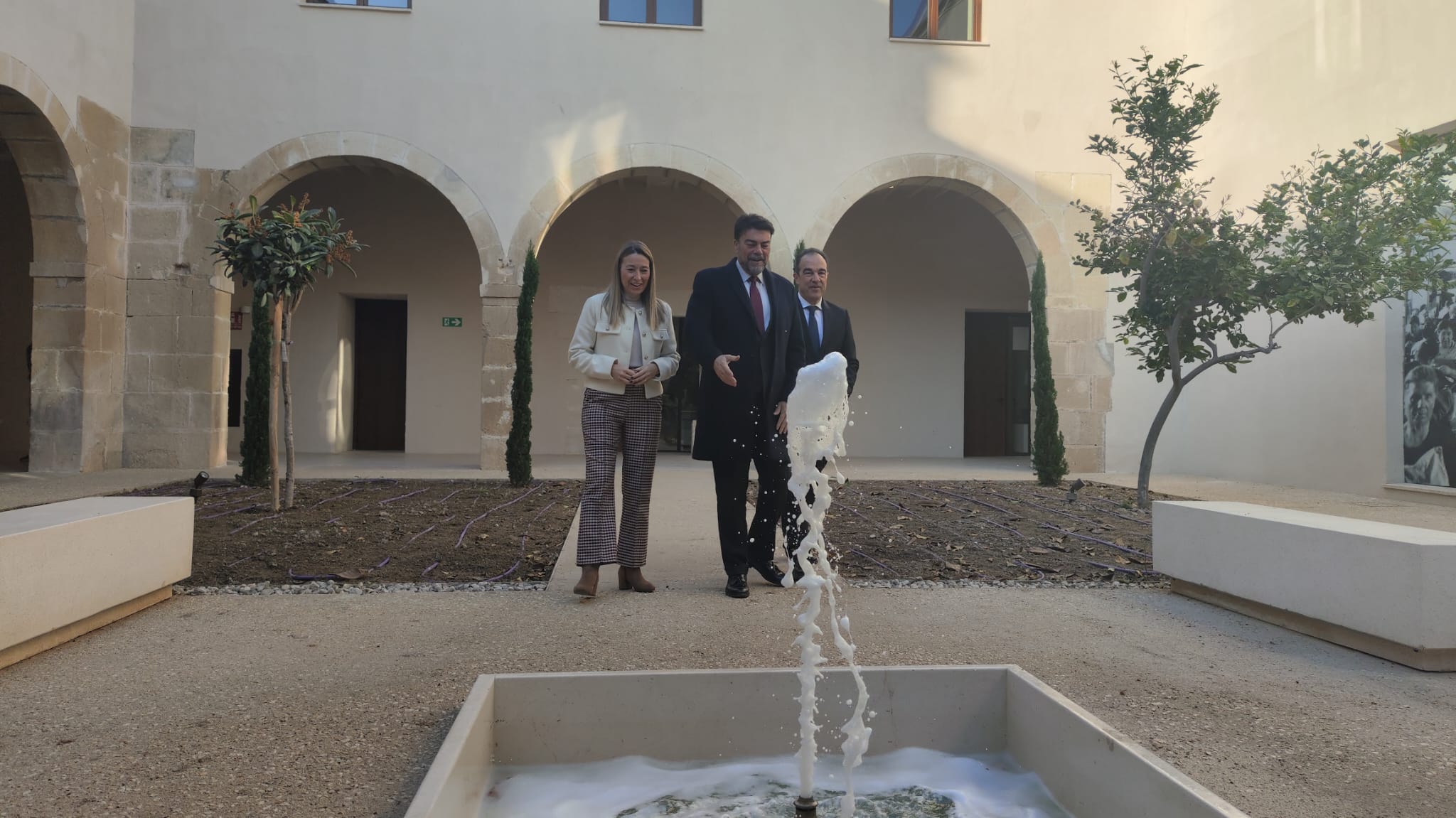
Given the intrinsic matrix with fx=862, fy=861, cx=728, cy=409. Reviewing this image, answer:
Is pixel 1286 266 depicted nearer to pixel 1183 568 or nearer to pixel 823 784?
pixel 1183 568

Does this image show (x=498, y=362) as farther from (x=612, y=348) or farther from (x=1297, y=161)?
(x=1297, y=161)

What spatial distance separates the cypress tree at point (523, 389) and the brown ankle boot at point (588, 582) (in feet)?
14.9

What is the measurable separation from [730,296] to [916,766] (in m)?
2.19

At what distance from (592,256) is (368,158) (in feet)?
12.0

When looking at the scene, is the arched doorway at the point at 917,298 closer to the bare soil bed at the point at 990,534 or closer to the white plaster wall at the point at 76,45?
the bare soil bed at the point at 990,534

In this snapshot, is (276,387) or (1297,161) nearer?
(276,387)

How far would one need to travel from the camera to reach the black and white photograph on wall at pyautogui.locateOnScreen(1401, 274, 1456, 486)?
754 centimetres

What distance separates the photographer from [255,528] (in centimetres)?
535

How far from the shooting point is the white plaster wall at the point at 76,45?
748 centimetres

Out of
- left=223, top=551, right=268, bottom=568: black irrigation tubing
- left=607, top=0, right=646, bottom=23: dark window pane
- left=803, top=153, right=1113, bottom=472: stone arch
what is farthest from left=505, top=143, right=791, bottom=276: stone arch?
left=223, top=551, right=268, bottom=568: black irrigation tubing

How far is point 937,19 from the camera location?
10016 mm

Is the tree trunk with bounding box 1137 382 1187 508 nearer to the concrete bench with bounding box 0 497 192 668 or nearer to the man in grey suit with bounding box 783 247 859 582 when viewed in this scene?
the man in grey suit with bounding box 783 247 859 582

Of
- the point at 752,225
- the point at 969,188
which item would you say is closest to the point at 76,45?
the point at 752,225

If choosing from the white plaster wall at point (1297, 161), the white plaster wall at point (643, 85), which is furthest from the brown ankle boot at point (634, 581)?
the white plaster wall at point (1297, 161)
